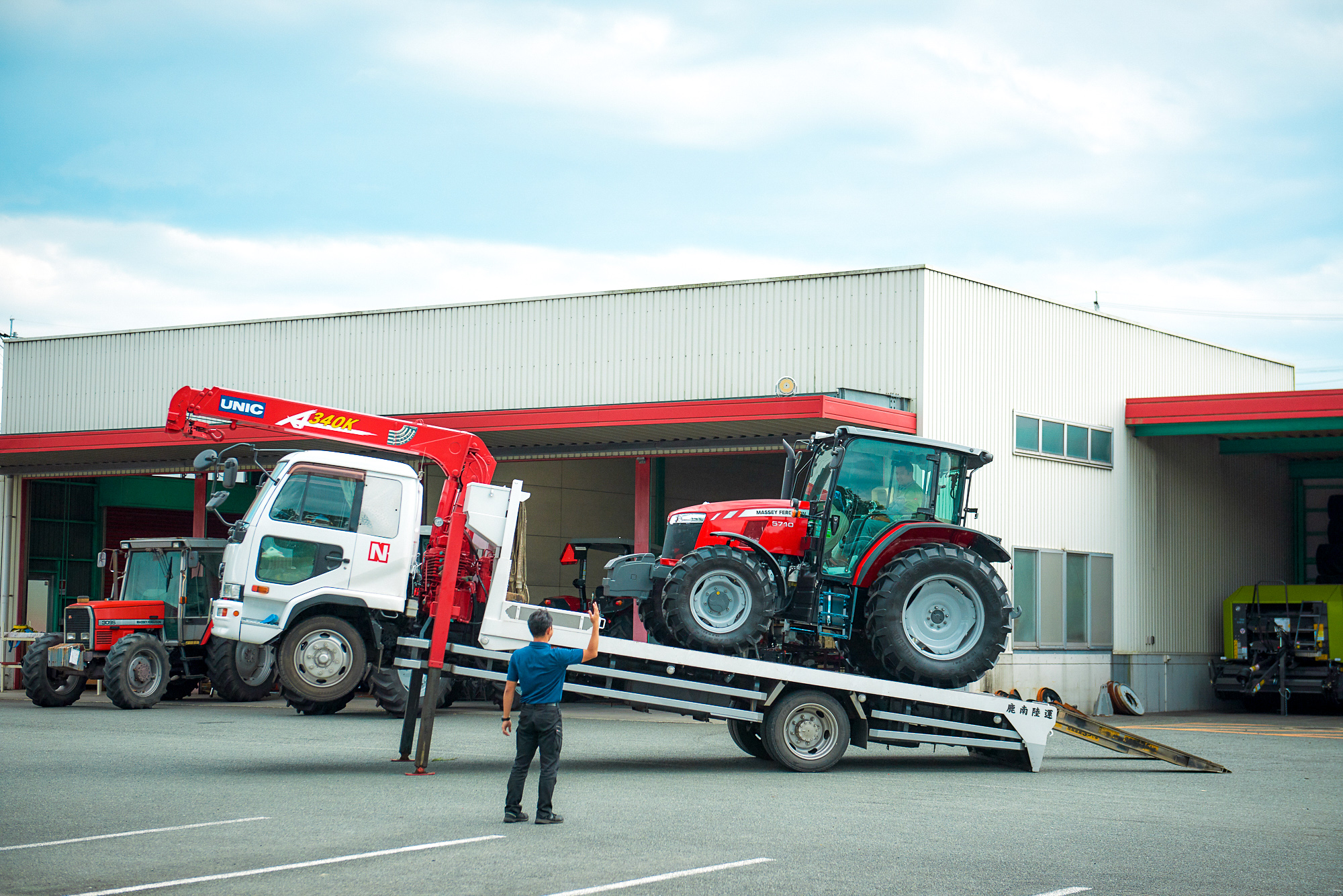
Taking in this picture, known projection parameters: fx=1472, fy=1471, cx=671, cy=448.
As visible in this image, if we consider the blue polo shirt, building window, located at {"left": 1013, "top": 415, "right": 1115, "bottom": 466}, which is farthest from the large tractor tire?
building window, located at {"left": 1013, "top": 415, "right": 1115, "bottom": 466}

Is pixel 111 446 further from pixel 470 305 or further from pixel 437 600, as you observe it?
pixel 437 600

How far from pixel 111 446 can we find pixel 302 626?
12.5 m

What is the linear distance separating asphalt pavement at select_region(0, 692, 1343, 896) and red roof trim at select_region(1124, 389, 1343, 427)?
9.12m

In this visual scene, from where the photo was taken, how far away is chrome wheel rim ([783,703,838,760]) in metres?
13.3

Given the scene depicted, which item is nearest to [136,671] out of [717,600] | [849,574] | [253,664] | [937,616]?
[253,664]

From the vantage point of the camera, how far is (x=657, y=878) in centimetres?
789

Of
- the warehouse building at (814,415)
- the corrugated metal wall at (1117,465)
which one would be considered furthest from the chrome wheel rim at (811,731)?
the corrugated metal wall at (1117,465)

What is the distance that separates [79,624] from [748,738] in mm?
12094

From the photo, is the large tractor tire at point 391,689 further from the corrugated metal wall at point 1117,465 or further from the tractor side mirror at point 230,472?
the corrugated metal wall at point 1117,465

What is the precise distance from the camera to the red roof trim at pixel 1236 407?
80.7ft

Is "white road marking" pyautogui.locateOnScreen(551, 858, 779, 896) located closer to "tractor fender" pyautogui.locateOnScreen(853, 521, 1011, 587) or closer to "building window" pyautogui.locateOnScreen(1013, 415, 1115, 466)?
"tractor fender" pyautogui.locateOnScreen(853, 521, 1011, 587)

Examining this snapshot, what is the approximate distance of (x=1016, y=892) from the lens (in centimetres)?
762

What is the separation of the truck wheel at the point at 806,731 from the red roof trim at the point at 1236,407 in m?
14.7

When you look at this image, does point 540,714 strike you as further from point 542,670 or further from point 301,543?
point 301,543
